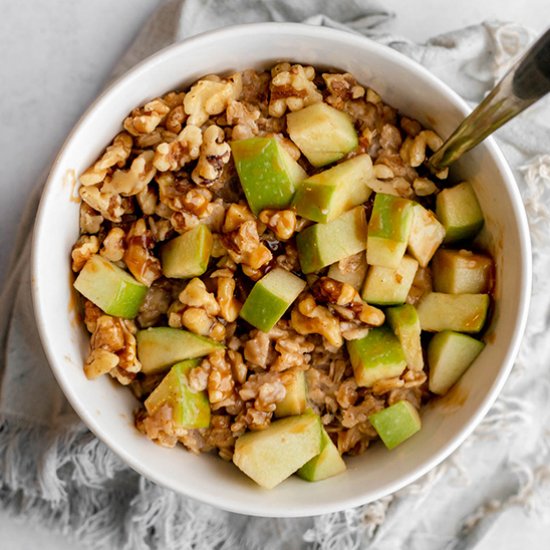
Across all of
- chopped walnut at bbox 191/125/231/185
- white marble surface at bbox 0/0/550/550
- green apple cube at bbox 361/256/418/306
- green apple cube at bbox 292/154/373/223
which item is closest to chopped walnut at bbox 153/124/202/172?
chopped walnut at bbox 191/125/231/185

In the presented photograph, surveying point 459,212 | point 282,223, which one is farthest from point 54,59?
point 459,212

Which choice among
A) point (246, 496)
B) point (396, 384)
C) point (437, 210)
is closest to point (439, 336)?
point (396, 384)

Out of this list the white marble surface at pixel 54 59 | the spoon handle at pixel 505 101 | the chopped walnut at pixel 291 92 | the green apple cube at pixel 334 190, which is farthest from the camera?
the white marble surface at pixel 54 59

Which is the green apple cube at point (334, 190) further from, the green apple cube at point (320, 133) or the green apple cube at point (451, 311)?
the green apple cube at point (451, 311)

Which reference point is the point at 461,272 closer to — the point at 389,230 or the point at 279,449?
the point at 389,230

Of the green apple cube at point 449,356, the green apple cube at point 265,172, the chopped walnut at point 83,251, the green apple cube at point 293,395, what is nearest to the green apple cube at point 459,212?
the green apple cube at point 449,356

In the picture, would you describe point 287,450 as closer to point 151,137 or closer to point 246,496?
point 246,496

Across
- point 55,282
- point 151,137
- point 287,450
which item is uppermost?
point 151,137
